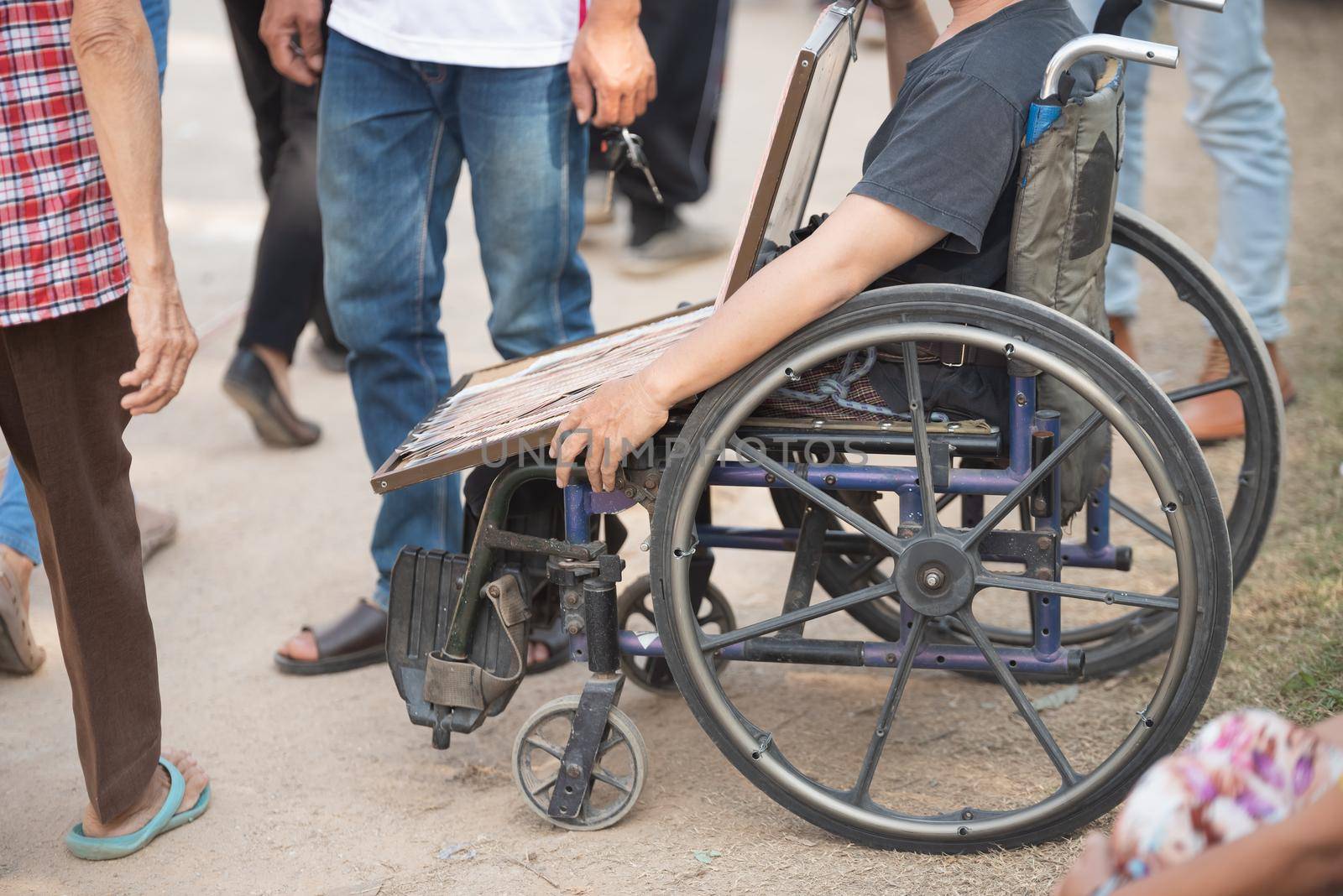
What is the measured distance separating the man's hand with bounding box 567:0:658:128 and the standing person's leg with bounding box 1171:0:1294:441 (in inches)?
69.5

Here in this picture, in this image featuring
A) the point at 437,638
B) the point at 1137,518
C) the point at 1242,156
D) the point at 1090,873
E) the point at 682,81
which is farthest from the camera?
the point at 682,81

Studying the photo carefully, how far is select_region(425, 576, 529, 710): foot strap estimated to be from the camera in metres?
2.08

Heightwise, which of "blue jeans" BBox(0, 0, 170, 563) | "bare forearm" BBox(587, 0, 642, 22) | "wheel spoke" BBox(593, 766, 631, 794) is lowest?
"wheel spoke" BBox(593, 766, 631, 794)

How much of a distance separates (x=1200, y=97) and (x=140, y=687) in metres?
2.88

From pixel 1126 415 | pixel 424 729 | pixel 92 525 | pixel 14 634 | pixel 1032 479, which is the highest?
pixel 1126 415

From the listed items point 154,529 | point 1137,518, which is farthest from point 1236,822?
point 154,529

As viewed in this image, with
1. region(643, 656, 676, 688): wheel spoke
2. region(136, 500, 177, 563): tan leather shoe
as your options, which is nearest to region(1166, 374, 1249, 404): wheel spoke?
region(643, 656, 676, 688): wheel spoke

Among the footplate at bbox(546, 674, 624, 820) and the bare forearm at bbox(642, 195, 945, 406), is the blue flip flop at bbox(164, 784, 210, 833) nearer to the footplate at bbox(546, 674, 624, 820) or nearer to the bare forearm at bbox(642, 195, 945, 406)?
the footplate at bbox(546, 674, 624, 820)

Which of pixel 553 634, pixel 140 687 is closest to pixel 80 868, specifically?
pixel 140 687

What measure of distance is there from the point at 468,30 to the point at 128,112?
698mm

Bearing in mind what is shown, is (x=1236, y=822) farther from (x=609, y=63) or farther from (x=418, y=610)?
(x=609, y=63)

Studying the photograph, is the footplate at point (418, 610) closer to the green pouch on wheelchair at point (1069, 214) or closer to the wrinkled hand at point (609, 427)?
the wrinkled hand at point (609, 427)

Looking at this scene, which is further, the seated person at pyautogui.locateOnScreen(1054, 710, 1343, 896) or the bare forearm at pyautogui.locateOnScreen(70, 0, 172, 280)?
the bare forearm at pyautogui.locateOnScreen(70, 0, 172, 280)

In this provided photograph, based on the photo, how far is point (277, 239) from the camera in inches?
136
